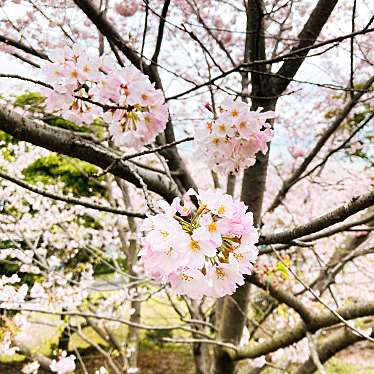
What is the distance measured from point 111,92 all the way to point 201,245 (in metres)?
0.59

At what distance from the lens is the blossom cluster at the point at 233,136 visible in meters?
1.16

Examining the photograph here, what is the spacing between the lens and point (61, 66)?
1.18m

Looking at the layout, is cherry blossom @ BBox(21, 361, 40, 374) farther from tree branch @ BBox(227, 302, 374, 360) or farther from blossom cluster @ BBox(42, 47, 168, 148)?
blossom cluster @ BBox(42, 47, 168, 148)

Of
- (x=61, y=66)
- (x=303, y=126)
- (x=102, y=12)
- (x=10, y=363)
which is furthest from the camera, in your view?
(x=10, y=363)

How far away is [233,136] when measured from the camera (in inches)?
47.1

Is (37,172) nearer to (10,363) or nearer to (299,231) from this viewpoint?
(10,363)

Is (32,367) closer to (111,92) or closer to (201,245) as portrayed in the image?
(111,92)

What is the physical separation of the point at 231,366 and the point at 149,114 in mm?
2416

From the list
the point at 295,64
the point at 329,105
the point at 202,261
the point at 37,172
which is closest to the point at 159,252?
the point at 202,261

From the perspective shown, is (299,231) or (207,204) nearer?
(207,204)

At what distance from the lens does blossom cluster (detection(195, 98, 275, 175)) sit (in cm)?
116

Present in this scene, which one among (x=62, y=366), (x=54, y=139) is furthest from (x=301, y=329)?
(x=62, y=366)

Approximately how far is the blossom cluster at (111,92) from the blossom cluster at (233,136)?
157mm

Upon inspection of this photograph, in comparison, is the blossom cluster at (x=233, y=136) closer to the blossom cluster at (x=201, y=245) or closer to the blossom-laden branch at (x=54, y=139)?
the blossom-laden branch at (x=54, y=139)
